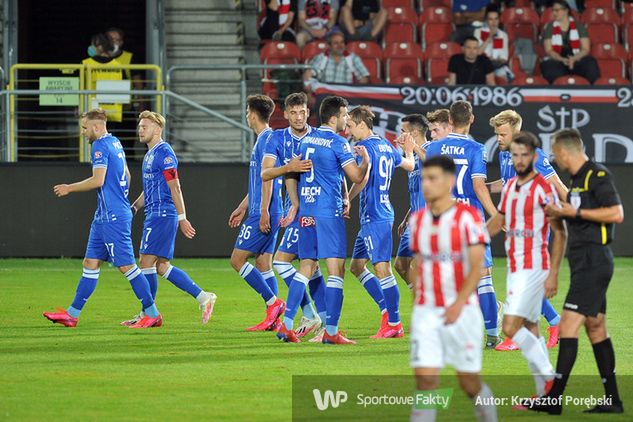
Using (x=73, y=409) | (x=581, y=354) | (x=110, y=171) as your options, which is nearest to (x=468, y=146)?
(x=581, y=354)

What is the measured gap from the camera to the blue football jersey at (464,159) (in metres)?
9.75

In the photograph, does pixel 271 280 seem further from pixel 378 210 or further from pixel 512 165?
pixel 512 165

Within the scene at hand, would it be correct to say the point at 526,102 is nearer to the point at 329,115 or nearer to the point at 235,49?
the point at 235,49

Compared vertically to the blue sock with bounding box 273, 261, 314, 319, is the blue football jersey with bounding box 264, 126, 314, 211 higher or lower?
higher

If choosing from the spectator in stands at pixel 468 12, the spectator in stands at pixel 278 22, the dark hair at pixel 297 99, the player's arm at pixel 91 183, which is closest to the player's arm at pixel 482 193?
the dark hair at pixel 297 99

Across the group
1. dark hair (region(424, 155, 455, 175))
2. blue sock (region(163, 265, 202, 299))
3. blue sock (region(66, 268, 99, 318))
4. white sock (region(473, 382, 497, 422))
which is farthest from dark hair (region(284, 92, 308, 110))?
white sock (region(473, 382, 497, 422))

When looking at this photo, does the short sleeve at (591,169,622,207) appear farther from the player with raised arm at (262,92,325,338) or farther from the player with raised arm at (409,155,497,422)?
the player with raised arm at (262,92,325,338)

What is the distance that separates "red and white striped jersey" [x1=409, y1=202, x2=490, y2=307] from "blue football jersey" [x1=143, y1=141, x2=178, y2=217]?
547cm

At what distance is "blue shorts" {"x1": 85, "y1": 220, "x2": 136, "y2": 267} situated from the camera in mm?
11070

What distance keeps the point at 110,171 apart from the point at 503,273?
7.05 meters

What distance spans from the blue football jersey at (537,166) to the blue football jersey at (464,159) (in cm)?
36

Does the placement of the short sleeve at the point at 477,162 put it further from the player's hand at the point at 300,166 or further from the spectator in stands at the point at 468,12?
the spectator in stands at the point at 468,12

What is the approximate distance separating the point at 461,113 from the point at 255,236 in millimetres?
2361

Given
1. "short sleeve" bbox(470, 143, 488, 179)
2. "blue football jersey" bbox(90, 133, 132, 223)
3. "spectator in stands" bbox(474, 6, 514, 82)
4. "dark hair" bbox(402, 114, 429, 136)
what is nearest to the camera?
"short sleeve" bbox(470, 143, 488, 179)
